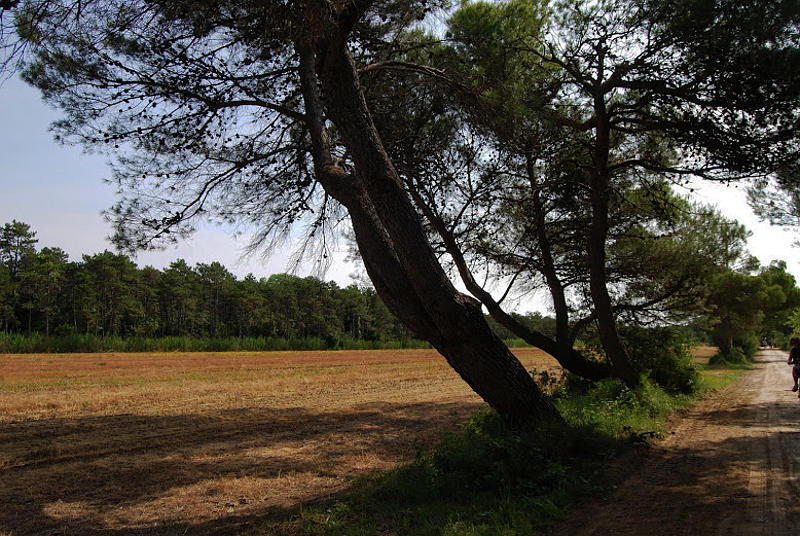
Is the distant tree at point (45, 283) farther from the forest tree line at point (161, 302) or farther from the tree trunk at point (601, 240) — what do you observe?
the tree trunk at point (601, 240)

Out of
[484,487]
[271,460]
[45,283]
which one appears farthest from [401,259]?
[45,283]

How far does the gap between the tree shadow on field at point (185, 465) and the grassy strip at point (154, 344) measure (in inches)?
1152

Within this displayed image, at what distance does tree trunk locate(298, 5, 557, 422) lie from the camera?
220 inches

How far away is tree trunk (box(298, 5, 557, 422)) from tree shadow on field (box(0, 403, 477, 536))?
212 cm

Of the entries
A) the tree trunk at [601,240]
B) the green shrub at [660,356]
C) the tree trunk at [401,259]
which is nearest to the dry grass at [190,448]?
the tree trunk at [401,259]

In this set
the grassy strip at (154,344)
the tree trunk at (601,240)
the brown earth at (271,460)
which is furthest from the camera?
the grassy strip at (154,344)

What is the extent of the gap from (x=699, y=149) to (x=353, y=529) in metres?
7.34

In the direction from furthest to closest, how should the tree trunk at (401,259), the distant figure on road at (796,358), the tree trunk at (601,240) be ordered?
1. the distant figure on road at (796,358)
2. the tree trunk at (601,240)
3. the tree trunk at (401,259)

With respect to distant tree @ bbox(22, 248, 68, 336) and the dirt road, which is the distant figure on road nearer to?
the dirt road

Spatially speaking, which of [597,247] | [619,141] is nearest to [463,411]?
[597,247]

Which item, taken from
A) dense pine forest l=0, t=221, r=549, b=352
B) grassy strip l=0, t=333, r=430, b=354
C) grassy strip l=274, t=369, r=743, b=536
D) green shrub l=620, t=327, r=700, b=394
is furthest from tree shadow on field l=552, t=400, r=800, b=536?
grassy strip l=0, t=333, r=430, b=354

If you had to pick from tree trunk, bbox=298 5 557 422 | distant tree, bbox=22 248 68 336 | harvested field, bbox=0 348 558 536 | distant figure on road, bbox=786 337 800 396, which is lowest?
harvested field, bbox=0 348 558 536

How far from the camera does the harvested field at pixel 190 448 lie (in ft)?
16.4

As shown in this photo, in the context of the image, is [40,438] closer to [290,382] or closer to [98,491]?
[98,491]
